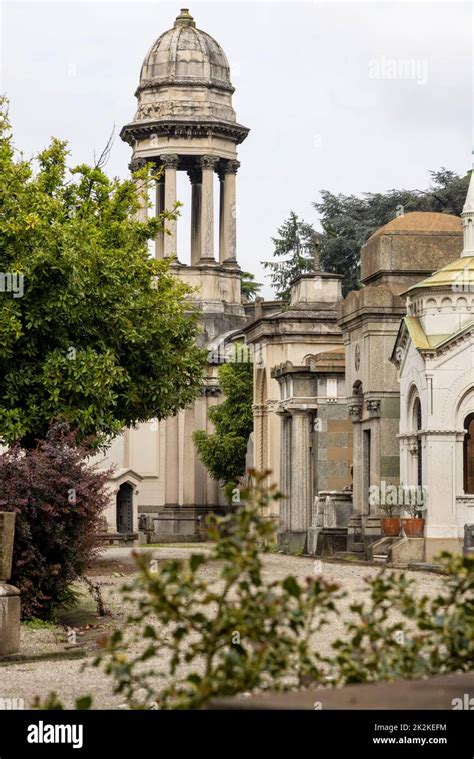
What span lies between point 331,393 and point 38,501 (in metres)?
21.8

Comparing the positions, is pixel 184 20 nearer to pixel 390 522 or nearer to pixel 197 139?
pixel 197 139

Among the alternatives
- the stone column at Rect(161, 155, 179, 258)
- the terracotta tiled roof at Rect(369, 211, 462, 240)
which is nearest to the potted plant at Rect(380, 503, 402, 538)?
the terracotta tiled roof at Rect(369, 211, 462, 240)

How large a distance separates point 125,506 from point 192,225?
14.1 metres

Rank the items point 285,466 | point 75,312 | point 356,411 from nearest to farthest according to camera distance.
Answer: point 75,312
point 356,411
point 285,466

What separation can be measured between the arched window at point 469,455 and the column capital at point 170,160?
45.6 m

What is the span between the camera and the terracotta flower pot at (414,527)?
30.8 m

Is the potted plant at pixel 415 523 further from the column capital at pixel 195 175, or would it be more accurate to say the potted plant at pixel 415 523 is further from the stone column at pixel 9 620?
the column capital at pixel 195 175

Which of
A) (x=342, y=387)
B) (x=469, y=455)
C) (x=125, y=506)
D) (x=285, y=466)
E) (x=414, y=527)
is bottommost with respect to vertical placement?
(x=414, y=527)

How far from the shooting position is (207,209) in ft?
250

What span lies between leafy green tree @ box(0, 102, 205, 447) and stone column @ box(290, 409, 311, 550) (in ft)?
27.5

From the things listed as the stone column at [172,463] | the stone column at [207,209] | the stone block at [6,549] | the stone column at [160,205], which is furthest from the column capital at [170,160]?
the stone block at [6,549]

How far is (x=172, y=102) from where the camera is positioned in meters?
76.1

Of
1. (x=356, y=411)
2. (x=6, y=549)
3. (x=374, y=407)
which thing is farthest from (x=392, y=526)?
(x=6, y=549)

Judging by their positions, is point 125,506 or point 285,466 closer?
point 285,466
